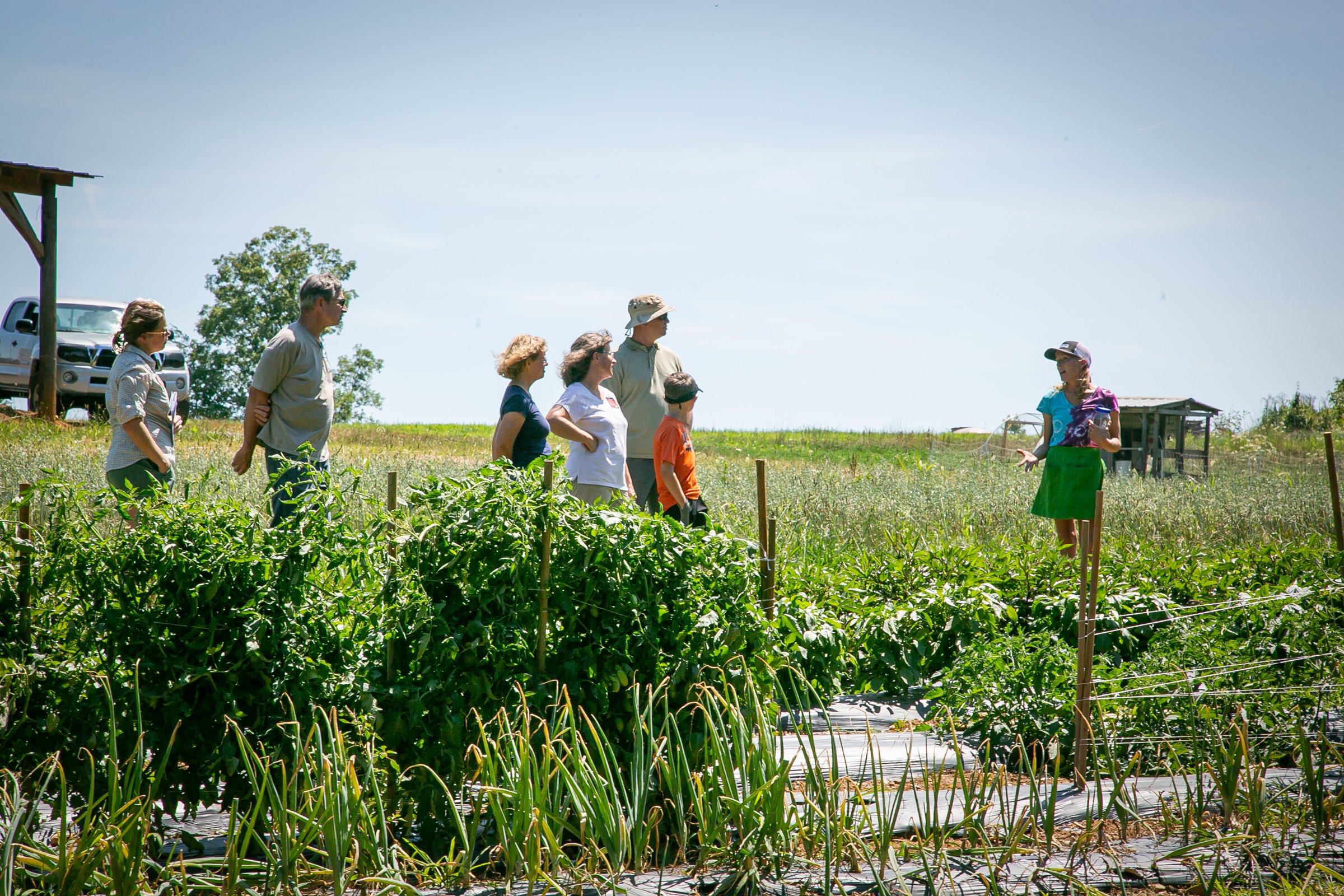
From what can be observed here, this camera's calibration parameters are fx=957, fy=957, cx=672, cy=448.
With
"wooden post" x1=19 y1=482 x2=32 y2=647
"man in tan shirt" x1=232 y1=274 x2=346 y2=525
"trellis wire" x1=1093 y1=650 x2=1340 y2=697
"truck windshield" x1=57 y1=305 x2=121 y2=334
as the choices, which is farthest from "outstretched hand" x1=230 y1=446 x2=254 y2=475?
"truck windshield" x1=57 y1=305 x2=121 y2=334

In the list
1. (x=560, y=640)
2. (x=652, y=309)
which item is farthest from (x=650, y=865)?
(x=652, y=309)

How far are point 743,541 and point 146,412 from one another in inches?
113

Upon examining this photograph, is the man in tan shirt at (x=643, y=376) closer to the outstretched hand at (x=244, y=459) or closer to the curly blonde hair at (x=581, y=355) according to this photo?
the curly blonde hair at (x=581, y=355)

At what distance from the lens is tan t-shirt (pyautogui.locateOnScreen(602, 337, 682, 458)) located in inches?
201

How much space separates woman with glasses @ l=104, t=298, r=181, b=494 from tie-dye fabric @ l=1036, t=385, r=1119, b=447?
15.6 feet

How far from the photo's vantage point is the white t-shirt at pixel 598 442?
423 centimetres

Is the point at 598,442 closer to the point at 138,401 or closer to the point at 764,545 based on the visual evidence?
the point at 764,545

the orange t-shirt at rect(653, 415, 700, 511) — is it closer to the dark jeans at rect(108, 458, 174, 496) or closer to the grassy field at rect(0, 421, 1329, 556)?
the grassy field at rect(0, 421, 1329, 556)

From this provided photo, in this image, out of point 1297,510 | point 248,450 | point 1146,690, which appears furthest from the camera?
point 1297,510

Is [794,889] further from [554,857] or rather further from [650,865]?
[554,857]

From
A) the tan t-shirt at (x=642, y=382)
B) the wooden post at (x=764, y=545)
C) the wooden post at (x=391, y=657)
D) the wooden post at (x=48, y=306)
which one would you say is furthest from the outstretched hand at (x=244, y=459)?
the wooden post at (x=48, y=306)

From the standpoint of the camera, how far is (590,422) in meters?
4.23

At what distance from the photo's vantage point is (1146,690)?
3586 millimetres

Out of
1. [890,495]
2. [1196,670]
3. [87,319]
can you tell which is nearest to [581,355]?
[1196,670]
